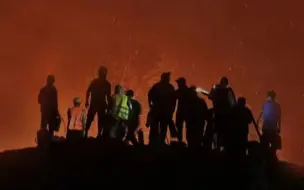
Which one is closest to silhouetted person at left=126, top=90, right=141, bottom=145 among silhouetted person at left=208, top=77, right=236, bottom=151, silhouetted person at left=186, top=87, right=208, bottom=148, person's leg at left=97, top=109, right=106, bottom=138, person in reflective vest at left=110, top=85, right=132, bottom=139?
person in reflective vest at left=110, top=85, right=132, bottom=139

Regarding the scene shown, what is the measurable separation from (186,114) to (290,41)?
108 ft

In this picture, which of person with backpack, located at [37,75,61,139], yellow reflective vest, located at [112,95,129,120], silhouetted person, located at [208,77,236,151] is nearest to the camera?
silhouetted person, located at [208,77,236,151]

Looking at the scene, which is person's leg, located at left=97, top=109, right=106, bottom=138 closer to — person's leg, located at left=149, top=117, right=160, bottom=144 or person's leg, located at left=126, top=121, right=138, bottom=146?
person's leg, located at left=126, top=121, right=138, bottom=146

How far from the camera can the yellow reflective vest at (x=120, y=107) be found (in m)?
16.7

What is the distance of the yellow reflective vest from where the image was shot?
16.7 m

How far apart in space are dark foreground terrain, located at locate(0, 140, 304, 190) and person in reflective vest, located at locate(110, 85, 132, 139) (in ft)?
2.59

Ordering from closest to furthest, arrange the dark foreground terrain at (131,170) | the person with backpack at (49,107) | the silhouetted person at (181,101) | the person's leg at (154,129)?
the dark foreground terrain at (131,170) < the silhouetted person at (181,101) < the person's leg at (154,129) < the person with backpack at (49,107)

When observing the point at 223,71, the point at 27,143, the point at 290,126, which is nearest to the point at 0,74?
the point at 27,143

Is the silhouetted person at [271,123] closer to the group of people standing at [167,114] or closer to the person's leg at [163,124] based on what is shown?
the group of people standing at [167,114]

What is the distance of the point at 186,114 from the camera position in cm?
1605

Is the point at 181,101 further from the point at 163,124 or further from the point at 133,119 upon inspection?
the point at 133,119

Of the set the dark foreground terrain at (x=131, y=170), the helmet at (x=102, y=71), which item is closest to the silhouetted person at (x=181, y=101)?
the dark foreground terrain at (x=131, y=170)

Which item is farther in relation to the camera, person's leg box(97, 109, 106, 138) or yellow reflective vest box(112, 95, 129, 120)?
yellow reflective vest box(112, 95, 129, 120)

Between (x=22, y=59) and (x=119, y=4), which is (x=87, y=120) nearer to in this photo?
(x=22, y=59)
